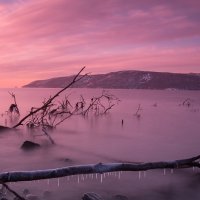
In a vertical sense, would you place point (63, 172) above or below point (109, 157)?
above

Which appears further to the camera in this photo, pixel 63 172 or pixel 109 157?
pixel 109 157

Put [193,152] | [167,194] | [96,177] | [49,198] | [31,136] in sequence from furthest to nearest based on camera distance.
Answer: [31,136] < [193,152] < [96,177] < [167,194] < [49,198]

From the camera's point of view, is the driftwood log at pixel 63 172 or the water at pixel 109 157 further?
the water at pixel 109 157

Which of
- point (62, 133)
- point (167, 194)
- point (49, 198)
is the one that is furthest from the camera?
point (62, 133)

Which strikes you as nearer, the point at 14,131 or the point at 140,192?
the point at 140,192

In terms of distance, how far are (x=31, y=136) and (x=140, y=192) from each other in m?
7.78

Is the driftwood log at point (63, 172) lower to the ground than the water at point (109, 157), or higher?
higher

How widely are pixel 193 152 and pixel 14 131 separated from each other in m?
6.45

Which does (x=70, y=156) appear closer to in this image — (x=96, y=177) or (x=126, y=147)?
(x=126, y=147)

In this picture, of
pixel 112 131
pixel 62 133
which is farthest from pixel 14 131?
pixel 112 131

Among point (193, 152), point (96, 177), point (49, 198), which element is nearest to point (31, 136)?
point (193, 152)

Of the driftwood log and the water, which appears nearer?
the driftwood log

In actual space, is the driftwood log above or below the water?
above

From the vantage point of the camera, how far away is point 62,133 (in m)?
14.8
